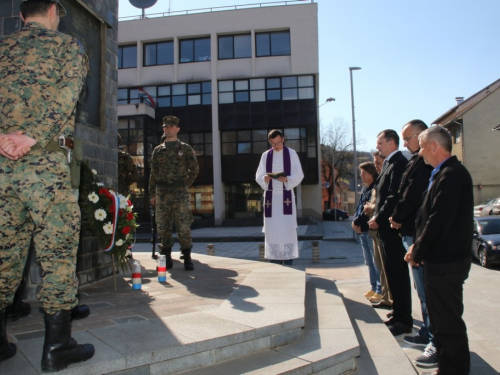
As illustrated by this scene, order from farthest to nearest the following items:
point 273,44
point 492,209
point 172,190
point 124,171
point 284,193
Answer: point 273,44 < point 492,209 < point 124,171 < point 284,193 < point 172,190

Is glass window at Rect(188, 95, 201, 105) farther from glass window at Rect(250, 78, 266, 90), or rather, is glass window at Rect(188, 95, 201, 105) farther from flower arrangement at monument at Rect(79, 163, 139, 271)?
flower arrangement at monument at Rect(79, 163, 139, 271)

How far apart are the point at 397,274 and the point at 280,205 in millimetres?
2693

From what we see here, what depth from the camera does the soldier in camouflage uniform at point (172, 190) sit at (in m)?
6.75

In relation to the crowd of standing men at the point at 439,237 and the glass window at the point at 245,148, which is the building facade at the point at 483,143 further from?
the crowd of standing men at the point at 439,237

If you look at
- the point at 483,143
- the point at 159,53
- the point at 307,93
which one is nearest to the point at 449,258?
the point at 307,93

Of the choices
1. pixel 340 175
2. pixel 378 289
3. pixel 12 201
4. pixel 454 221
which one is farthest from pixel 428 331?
pixel 340 175

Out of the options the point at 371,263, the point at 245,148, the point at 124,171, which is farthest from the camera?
the point at 245,148

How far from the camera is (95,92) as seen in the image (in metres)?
6.30

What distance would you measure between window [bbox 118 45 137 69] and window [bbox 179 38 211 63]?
3.76 metres

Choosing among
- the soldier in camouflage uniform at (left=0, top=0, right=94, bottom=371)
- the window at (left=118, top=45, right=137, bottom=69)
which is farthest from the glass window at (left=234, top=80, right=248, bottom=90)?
the soldier in camouflage uniform at (left=0, top=0, right=94, bottom=371)

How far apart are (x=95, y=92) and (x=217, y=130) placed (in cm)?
2771

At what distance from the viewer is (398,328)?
4809 millimetres

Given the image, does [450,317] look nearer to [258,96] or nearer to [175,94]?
[258,96]

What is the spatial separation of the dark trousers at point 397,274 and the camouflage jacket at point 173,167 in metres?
3.23
